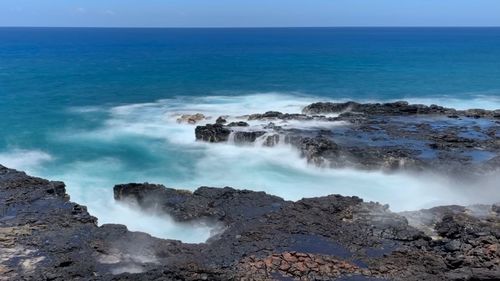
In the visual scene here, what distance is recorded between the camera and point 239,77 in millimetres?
69938

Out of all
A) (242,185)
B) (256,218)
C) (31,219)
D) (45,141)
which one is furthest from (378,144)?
Result: (45,141)

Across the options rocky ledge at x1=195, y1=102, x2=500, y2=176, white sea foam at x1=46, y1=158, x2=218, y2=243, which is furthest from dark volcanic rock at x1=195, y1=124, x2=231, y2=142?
white sea foam at x1=46, y1=158, x2=218, y2=243

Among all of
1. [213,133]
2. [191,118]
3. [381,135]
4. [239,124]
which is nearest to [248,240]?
[213,133]

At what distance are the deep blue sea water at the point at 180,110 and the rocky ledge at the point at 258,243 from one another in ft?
7.10

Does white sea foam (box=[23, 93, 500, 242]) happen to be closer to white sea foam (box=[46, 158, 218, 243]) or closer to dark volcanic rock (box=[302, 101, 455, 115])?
white sea foam (box=[46, 158, 218, 243])

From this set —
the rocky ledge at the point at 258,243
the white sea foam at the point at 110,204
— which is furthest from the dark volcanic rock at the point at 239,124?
the rocky ledge at the point at 258,243

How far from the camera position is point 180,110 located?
43.8 metres

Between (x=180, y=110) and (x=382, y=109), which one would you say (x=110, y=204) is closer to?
(x=180, y=110)

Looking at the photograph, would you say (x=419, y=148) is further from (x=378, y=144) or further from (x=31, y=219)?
(x=31, y=219)

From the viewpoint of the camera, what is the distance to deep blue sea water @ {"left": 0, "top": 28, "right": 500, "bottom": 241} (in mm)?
24469

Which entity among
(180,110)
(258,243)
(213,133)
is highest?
(213,133)

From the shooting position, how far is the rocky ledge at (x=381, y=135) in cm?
2550

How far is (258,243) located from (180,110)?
29625 millimetres

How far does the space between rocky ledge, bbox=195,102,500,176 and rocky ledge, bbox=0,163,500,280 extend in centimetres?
729
